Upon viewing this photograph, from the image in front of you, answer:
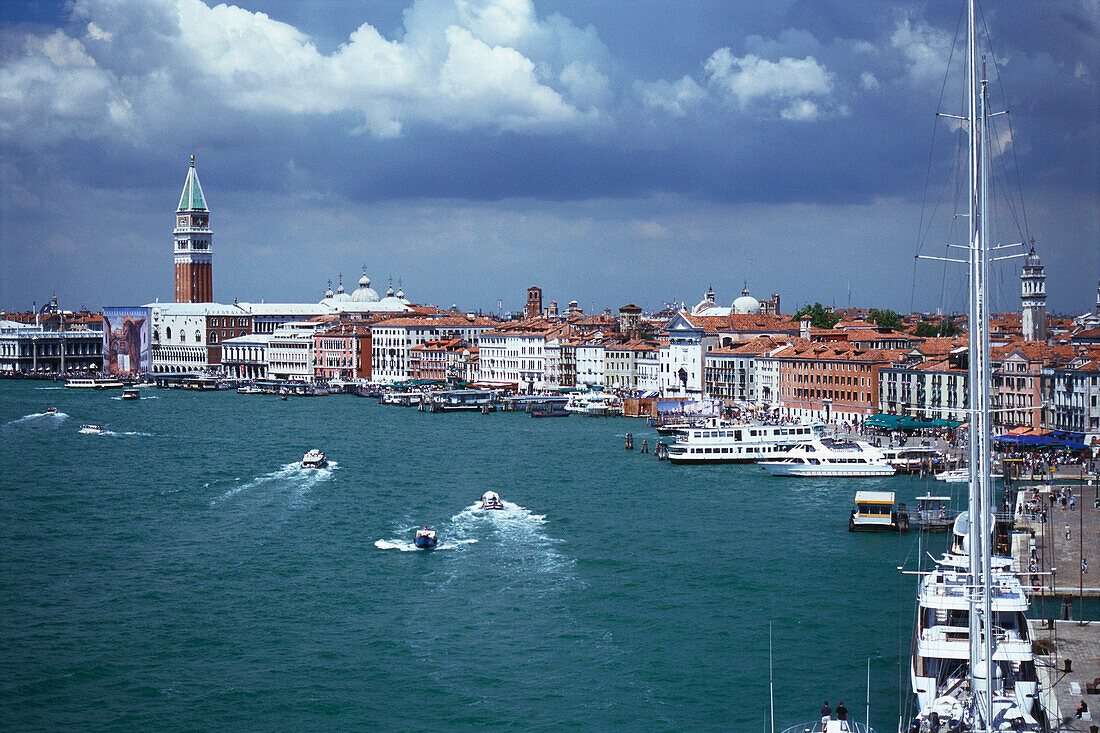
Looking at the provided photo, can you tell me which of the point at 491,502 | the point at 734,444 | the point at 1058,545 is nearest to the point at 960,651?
the point at 1058,545

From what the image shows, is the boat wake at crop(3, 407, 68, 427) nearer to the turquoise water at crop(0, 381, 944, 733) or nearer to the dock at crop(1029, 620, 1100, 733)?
the turquoise water at crop(0, 381, 944, 733)

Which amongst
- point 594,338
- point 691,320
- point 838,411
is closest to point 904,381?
point 838,411

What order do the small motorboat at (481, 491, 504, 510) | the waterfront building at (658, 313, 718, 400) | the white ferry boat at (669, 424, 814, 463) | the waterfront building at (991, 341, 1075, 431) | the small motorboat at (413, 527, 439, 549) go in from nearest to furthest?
the small motorboat at (413, 527, 439, 549)
the small motorboat at (481, 491, 504, 510)
the white ferry boat at (669, 424, 814, 463)
the waterfront building at (991, 341, 1075, 431)
the waterfront building at (658, 313, 718, 400)

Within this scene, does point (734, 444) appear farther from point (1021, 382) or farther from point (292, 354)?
point (292, 354)

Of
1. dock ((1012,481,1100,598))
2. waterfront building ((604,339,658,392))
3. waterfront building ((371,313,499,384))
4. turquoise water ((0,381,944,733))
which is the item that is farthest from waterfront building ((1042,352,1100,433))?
waterfront building ((371,313,499,384))

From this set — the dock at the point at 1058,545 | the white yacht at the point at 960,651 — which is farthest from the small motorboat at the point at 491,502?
the white yacht at the point at 960,651

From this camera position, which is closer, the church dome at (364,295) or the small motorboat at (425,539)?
the small motorboat at (425,539)

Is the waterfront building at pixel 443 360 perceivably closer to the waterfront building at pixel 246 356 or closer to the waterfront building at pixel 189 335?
the waterfront building at pixel 246 356
